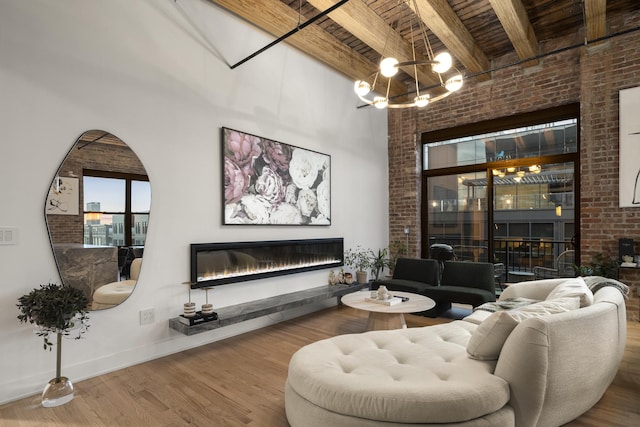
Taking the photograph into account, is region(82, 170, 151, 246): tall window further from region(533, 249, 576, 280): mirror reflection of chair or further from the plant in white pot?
region(533, 249, 576, 280): mirror reflection of chair

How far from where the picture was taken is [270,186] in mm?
4395

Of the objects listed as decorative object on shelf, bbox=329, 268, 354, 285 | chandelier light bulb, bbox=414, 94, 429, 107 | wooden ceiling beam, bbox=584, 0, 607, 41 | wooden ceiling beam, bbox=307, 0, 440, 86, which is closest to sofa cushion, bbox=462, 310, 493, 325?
chandelier light bulb, bbox=414, 94, 429, 107

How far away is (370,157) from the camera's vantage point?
6.20m

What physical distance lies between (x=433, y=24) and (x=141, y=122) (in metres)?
3.46

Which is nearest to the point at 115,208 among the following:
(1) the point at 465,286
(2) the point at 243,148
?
(2) the point at 243,148

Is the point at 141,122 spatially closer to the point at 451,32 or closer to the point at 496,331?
the point at 496,331

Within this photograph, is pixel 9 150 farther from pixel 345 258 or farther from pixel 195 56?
pixel 345 258

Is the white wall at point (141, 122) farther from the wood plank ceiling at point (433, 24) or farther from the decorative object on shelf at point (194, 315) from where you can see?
the wood plank ceiling at point (433, 24)

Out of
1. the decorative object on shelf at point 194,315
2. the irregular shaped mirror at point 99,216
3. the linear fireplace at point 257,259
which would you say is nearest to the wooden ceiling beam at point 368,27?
the irregular shaped mirror at point 99,216

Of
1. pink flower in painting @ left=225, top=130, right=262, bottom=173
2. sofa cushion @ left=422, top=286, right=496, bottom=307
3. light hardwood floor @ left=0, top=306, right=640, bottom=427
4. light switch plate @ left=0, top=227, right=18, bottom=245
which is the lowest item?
light hardwood floor @ left=0, top=306, right=640, bottom=427

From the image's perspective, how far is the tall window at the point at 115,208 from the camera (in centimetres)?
299

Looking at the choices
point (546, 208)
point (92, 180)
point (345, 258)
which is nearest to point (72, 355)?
point (92, 180)

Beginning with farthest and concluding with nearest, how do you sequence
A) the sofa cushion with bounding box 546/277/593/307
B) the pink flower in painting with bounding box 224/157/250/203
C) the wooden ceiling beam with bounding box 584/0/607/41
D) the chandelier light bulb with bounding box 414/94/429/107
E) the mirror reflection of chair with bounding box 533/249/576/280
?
the mirror reflection of chair with bounding box 533/249/576/280, the pink flower in painting with bounding box 224/157/250/203, the wooden ceiling beam with bounding box 584/0/607/41, the chandelier light bulb with bounding box 414/94/429/107, the sofa cushion with bounding box 546/277/593/307

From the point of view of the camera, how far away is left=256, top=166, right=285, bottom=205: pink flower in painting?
14.1ft
